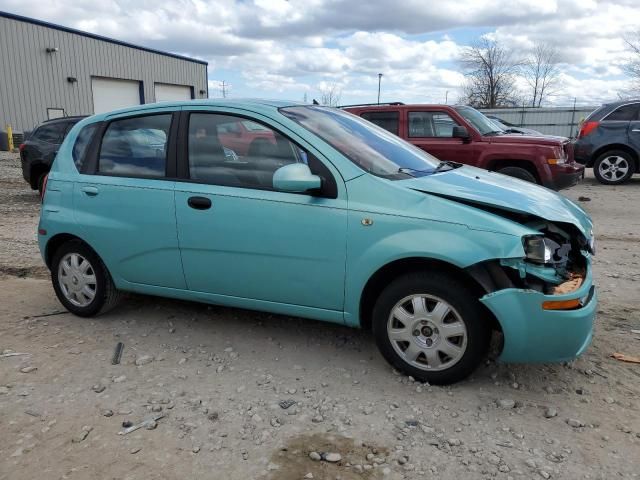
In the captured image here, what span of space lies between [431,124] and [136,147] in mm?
6094

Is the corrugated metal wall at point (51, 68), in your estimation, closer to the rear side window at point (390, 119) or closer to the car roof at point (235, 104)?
the rear side window at point (390, 119)

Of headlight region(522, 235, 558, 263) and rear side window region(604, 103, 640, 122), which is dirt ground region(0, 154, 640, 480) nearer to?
headlight region(522, 235, 558, 263)

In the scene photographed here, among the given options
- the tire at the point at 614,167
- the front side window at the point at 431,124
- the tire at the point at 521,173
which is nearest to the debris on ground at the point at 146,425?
the tire at the point at 521,173

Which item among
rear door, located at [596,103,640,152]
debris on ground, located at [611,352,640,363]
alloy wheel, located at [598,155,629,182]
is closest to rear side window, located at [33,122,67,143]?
debris on ground, located at [611,352,640,363]

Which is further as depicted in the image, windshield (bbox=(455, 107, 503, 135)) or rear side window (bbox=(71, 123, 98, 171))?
windshield (bbox=(455, 107, 503, 135))

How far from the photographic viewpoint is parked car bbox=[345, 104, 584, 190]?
8.50m

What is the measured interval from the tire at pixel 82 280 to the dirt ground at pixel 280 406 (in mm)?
135

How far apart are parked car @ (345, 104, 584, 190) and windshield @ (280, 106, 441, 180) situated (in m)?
4.79

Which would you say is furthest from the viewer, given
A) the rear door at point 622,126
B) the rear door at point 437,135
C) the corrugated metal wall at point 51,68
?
the corrugated metal wall at point 51,68

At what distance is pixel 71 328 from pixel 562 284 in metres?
3.59

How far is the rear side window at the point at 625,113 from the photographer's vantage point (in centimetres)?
1155

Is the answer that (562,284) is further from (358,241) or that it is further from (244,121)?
(244,121)

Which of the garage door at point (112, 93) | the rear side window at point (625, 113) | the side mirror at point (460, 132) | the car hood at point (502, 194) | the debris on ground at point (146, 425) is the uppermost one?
the garage door at point (112, 93)

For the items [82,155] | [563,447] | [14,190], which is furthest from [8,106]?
[563,447]
